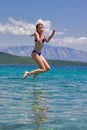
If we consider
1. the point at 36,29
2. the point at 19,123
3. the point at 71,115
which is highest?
the point at 36,29

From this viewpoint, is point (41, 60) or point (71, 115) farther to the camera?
point (41, 60)

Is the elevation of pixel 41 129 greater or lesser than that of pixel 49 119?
greater

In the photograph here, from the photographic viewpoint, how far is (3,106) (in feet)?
60.6

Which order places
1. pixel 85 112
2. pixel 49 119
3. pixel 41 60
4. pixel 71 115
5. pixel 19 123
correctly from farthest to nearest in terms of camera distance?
pixel 41 60 < pixel 85 112 < pixel 71 115 < pixel 49 119 < pixel 19 123

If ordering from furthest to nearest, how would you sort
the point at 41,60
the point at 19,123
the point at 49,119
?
the point at 41,60
the point at 49,119
the point at 19,123

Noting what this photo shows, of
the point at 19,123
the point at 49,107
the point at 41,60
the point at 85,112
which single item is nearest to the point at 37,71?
the point at 41,60

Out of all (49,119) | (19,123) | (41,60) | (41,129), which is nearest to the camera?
(41,129)

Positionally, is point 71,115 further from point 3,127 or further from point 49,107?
point 3,127

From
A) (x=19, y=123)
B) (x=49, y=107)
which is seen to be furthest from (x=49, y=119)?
(x=49, y=107)

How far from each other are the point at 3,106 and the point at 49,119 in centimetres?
439

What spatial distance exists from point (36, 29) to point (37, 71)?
2.23 metres

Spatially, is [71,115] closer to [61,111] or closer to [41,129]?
[61,111]

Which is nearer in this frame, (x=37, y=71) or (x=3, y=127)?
(x=3, y=127)

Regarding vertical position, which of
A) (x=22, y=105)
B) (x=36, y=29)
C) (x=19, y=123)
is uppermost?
(x=36, y=29)
